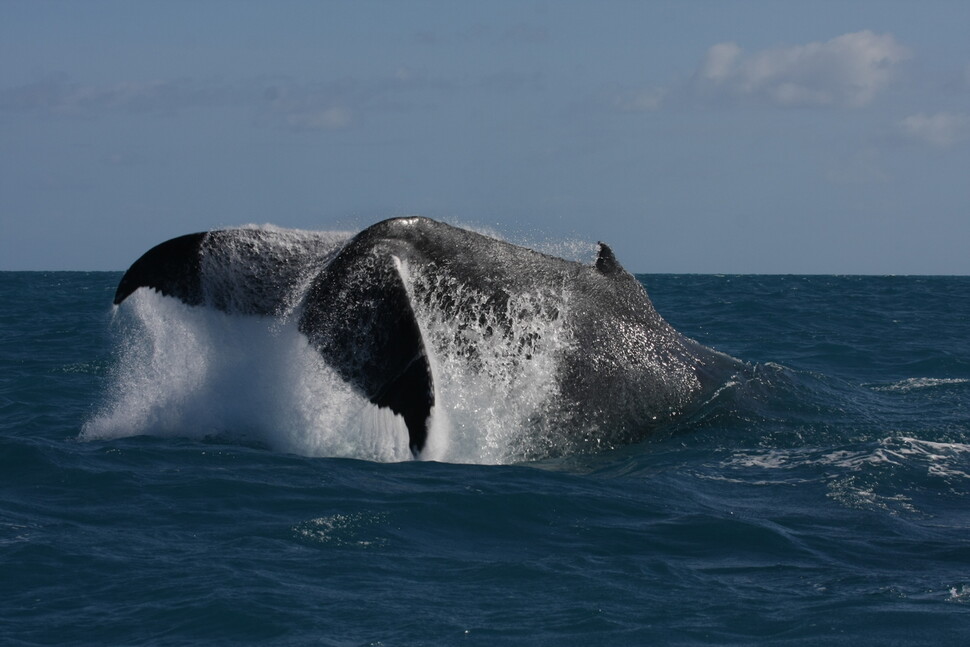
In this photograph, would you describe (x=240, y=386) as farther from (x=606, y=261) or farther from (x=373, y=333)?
(x=606, y=261)

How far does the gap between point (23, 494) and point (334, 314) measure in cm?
255

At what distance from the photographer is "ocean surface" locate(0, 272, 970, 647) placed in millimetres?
5309

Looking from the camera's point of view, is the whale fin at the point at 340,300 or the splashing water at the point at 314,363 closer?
the whale fin at the point at 340,300

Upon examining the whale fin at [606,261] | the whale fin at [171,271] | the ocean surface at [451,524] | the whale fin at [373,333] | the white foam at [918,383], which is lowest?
the ocean surface at [451,524]

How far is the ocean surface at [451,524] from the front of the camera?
531 centimetres

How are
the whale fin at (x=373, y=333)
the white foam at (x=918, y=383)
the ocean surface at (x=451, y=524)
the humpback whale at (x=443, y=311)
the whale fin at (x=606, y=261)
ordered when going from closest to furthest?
the ocean surface at (x=451, y=524), the whale fin at (x=373, y=333), the humpback whale at (x=443, y=311), the whale fin at (x=606, y=261), the white foam at (x=918, y=383)

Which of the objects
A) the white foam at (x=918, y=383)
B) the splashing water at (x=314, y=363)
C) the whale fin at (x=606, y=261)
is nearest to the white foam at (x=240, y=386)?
the splashing water at (x=314, y=363)

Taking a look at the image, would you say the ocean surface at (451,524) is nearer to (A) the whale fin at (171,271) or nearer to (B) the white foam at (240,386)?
(B) the white foam at (240,386)

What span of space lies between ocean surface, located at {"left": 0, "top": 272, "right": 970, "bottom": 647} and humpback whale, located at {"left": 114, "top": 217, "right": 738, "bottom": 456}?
10.7 inches

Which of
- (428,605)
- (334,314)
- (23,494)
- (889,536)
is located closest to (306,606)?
(428,605)

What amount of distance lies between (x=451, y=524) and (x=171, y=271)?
2936 mm

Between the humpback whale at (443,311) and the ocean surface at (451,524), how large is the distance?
27 cm

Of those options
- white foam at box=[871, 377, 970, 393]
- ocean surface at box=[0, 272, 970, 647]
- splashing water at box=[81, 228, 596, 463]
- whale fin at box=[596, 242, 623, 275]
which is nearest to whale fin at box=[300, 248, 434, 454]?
splashing water at box=[81, 228, 596, 463]

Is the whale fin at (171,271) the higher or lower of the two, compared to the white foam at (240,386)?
higher
